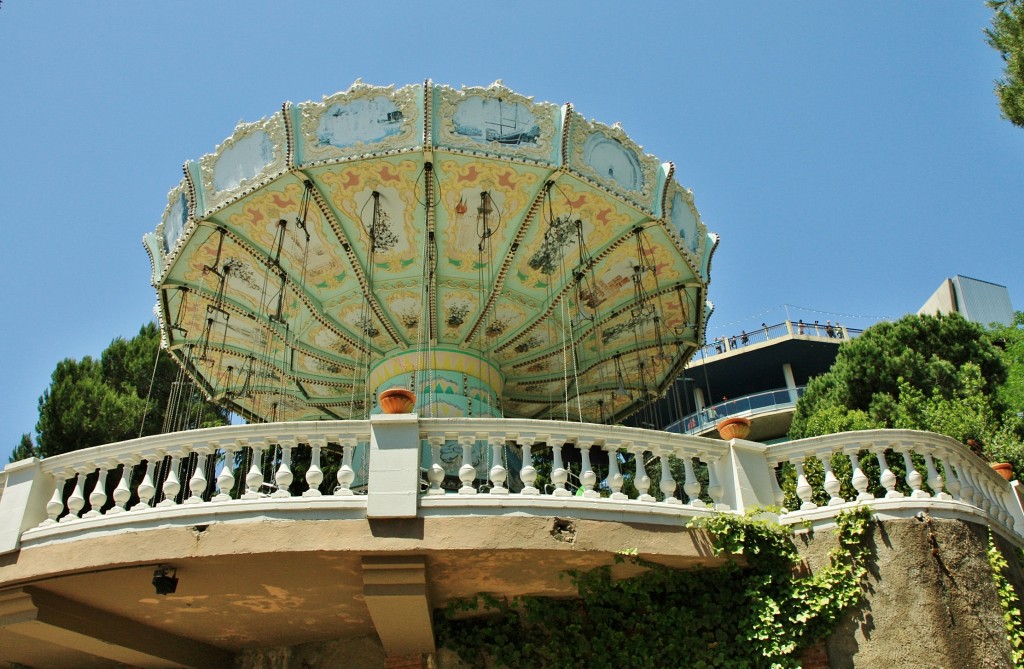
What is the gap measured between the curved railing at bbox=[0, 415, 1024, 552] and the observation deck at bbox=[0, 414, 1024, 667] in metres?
0.02

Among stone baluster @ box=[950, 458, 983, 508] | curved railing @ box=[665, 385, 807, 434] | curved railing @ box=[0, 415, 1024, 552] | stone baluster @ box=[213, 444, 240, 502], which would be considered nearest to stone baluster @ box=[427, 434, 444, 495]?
curved railing @ box=[0, 415, 1024, 552]

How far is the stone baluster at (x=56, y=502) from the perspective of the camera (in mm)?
7889

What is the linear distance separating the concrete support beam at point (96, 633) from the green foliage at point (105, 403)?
10008mm

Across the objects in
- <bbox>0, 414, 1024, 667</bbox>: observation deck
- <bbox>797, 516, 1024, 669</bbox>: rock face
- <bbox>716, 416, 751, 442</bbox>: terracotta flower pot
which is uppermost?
<bbox>716, 416, 751, 442</bbox>: terracotta flower pot

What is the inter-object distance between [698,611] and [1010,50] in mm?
7950

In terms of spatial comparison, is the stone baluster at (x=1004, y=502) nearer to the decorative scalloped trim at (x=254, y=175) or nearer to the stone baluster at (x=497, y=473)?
the stone baluster at (x=497, y=473)

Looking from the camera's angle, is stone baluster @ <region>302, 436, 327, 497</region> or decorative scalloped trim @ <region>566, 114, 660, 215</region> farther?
decorative scalloped trim @ <region>566, 114, 660, 215</region>

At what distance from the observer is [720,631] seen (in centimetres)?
769

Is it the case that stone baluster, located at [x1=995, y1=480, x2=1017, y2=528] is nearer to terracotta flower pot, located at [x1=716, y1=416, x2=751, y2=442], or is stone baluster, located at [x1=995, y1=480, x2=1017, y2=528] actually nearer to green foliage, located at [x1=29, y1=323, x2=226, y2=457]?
terracotta flower pot, located at [x1=716, y1=416, x2=751, y2=442]

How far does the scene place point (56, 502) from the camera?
798cm

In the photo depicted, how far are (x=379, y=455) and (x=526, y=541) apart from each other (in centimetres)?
149

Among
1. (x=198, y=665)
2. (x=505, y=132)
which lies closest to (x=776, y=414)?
(x=505, y=132)

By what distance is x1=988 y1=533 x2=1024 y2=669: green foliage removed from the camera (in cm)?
745

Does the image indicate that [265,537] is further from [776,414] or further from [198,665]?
[776,414]
